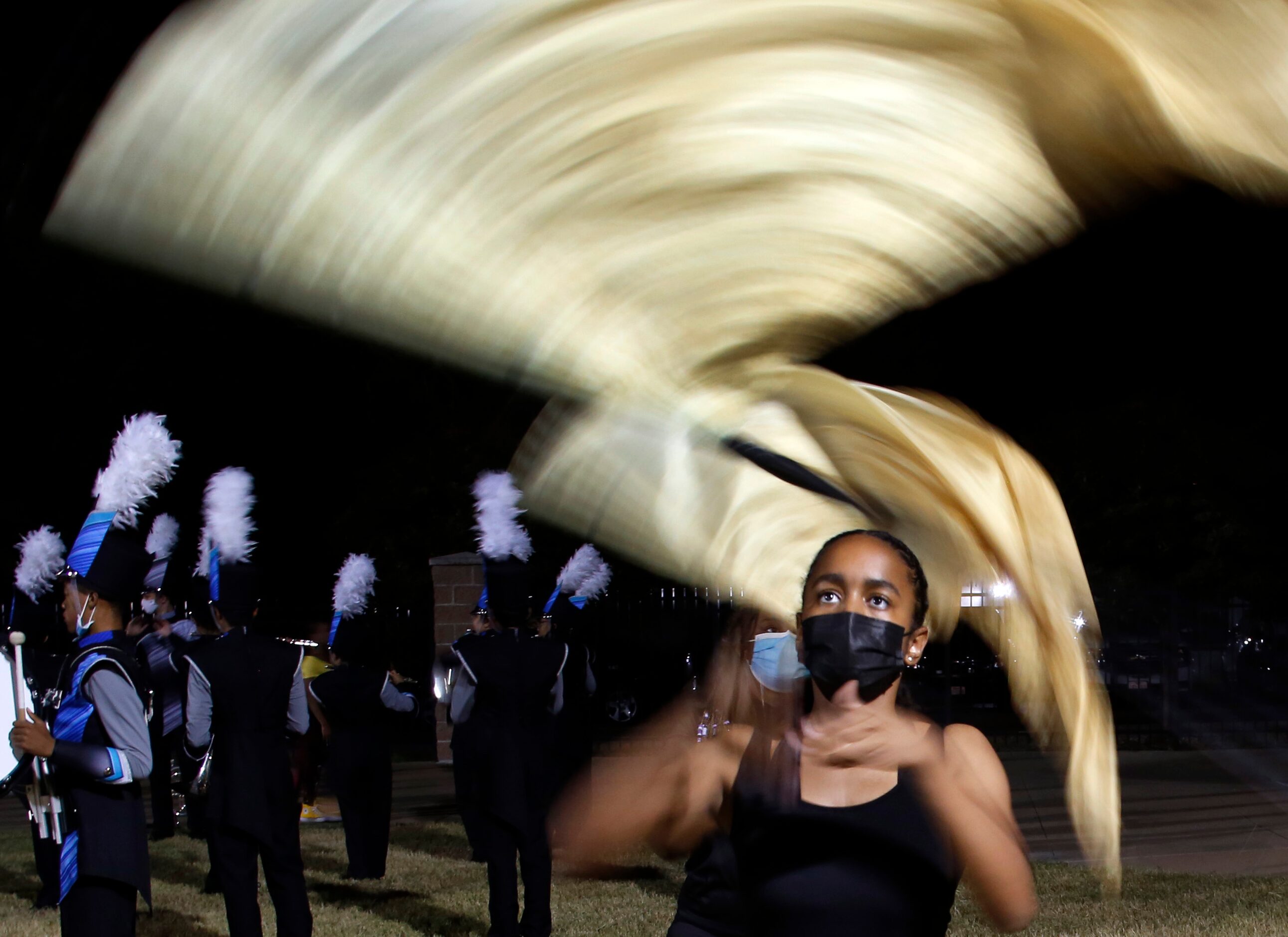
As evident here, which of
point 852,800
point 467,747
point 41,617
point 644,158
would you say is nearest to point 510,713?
point 467,747

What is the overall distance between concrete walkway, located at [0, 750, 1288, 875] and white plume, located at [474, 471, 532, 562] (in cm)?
402

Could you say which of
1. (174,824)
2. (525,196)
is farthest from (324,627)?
(525,196)

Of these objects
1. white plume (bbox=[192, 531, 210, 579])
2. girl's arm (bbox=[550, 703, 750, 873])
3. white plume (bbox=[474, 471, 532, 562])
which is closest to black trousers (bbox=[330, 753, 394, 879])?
white plume (bbox=[192, 531, 210, 579])

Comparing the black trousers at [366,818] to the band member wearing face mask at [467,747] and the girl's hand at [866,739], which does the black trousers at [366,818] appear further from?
the girl's hand at [866,739]

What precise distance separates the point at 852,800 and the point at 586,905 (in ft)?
22.4

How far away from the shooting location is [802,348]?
2.80m

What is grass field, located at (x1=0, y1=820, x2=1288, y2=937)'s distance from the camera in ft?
25.7

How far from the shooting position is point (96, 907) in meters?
5.41

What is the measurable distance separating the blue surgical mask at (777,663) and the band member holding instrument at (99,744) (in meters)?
2.75

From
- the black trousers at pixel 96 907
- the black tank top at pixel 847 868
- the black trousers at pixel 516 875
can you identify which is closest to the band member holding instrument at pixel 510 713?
the black trousers at pixel 516 875

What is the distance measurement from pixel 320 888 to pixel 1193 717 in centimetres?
1263

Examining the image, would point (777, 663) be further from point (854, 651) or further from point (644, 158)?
point (644, 158)

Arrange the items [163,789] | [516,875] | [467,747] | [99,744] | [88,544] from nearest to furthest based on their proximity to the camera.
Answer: [99,744]
[88,544]
[516,875]
[467,747]
[163,789]

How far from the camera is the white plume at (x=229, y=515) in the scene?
7.64 m
